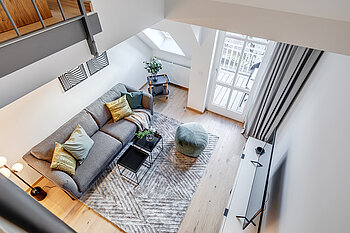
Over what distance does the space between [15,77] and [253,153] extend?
9.29 feet

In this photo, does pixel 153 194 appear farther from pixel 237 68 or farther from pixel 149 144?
pixel 237 68

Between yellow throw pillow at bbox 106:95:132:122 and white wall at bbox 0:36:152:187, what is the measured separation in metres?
0.49

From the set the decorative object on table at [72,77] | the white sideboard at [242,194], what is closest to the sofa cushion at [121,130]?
the decorative object on table at [72,77]

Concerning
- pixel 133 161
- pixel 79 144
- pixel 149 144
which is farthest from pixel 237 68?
pixel 79 144

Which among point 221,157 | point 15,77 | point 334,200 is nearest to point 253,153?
point 221,157

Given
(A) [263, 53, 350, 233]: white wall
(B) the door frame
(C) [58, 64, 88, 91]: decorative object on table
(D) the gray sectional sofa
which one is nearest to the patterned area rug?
(D) the gray sectional sofa

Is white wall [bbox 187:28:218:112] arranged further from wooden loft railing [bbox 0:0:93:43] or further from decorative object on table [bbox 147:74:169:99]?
wooden loft railing [bbox 0:0:93:43]

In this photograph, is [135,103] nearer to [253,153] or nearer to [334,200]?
[253,153]

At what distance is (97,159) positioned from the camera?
3.07m

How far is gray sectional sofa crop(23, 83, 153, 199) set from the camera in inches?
106

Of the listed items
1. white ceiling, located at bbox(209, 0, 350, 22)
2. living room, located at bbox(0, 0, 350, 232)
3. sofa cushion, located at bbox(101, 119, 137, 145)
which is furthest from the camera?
sofa cushion, located at bbox(101, 119, 137, 145)

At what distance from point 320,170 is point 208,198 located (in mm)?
2070

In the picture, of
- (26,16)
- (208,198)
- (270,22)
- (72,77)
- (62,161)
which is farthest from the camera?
(72,77)

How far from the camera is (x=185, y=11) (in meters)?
1.82
